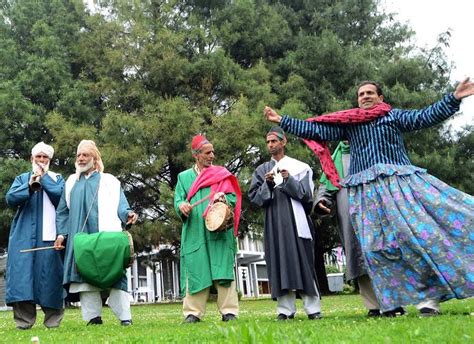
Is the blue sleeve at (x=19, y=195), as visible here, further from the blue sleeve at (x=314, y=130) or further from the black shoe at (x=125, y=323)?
the blue sleeve at (x=314, y=130)

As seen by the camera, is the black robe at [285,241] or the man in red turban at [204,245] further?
the man in red turban at [204,245]

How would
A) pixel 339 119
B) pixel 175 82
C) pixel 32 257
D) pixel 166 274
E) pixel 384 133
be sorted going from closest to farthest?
Answer: 1. pixel 384 133
2. pixel 339 119
3. pixel 32 257
4. pixel 175 82
5. pixel 166 274

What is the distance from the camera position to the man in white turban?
591 centimetres

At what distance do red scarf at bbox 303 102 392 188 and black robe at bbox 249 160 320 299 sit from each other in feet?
1.43

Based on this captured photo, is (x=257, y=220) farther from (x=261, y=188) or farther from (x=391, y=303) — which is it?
(x=391, y=303)

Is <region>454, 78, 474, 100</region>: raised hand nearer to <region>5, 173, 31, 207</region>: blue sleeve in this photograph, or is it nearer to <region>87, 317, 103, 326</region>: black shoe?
<region>87, 317, 103, 326</region>: black shoe

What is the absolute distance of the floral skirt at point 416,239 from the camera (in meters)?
4.38

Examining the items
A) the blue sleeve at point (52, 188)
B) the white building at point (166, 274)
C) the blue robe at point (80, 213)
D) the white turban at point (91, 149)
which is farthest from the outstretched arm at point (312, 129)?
the white building at point (166, 274)

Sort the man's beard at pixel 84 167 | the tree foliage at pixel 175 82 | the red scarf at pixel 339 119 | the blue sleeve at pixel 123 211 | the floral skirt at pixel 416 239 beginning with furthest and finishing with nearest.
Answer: the tree foliage at pixel 175 82 < the man's beard at pixel 84 167 < the blue sleeve at pixel 123 211 < the red scarf at pixel 339 119 < the floral skirt at pixel 416 239

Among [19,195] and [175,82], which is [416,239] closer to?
[19,195]

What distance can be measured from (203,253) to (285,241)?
0.87 m

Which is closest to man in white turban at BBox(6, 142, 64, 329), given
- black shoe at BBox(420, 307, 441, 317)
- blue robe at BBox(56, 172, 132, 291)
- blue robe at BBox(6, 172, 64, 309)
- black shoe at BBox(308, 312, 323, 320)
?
blue robe at BBox(6, 172, 64, 309)

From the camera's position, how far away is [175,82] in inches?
717

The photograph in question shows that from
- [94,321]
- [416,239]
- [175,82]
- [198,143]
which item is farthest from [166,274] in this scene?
[416,239]
